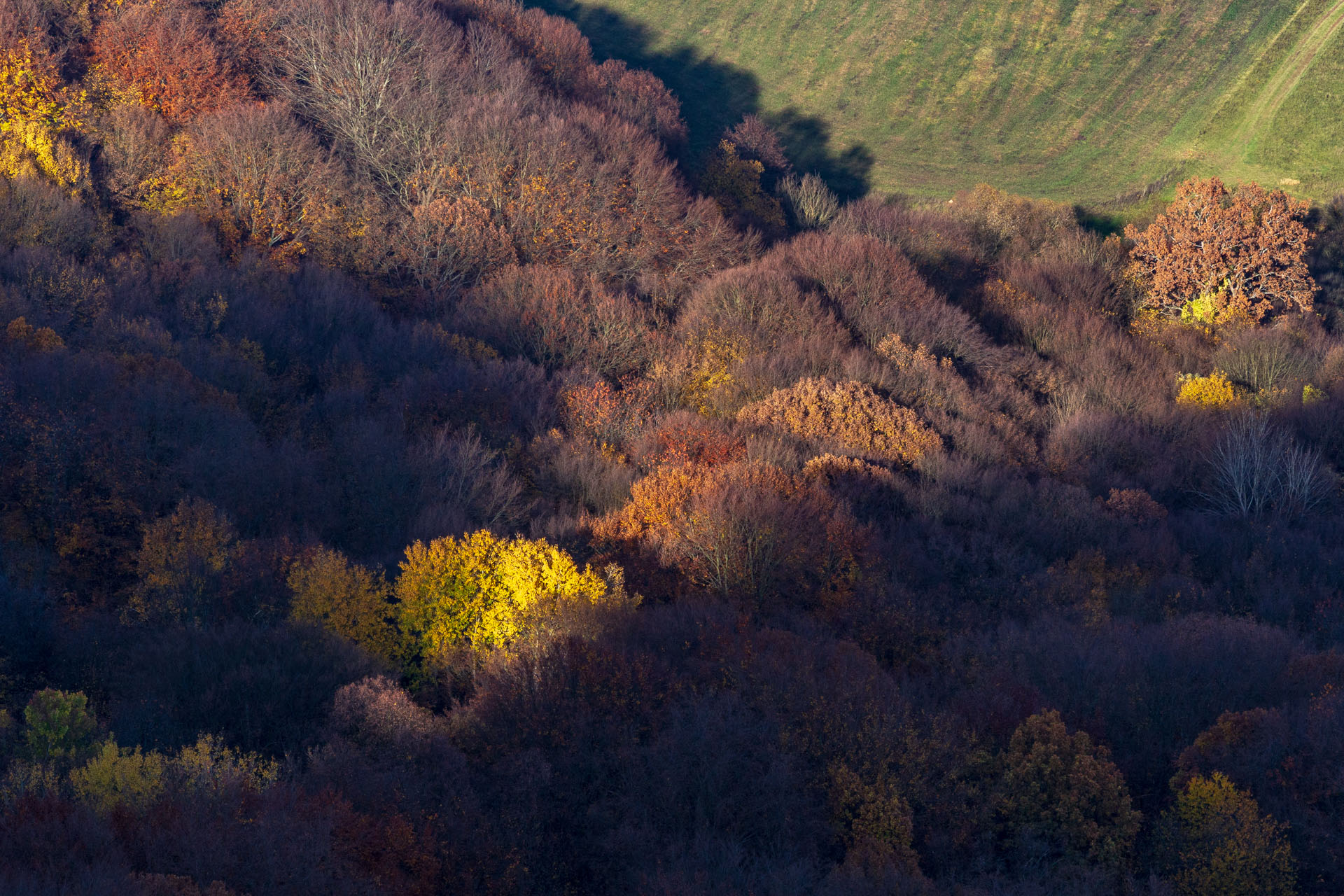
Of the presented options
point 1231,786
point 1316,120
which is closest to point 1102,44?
point 1316,120

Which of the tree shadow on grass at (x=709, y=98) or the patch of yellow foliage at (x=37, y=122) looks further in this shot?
the tree shadow on grass at (x=709, y=98)

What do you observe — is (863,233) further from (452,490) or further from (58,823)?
(58,823)

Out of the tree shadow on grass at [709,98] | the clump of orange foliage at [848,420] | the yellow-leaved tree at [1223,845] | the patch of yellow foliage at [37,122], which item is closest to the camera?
the yellow-leaved tree at [1223,845]

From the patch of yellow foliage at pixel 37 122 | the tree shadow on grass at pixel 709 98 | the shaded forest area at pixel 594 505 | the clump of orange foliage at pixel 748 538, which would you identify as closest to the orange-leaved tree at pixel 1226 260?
the shaded forest area at pixel 594 505

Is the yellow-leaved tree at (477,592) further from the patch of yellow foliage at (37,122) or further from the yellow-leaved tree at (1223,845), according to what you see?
the patch of yellow foliage at (37,122)

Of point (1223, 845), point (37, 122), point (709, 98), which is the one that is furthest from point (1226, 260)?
point (37, 122)

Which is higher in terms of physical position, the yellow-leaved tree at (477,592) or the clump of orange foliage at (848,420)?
the clump of orange foliage at (848,420)

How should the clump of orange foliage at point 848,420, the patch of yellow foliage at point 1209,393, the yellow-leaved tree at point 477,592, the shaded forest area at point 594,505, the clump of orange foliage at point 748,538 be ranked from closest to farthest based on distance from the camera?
the shaded forest area at point 594,505 → the yellow-leaved tree at point 477,592 → the clump of orange foliage at point 748,538 → the clump of orange foliage at point 848,420 → the patch of yellow foliage at point 1209,393

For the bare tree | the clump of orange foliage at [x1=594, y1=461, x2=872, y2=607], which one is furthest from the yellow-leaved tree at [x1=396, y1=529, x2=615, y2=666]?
the bare tree
